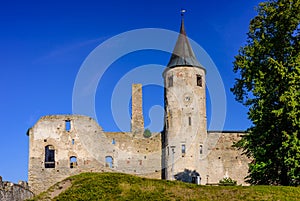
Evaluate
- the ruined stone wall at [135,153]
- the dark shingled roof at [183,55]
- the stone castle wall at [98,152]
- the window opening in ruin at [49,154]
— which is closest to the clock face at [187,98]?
the dark shingled roof at [183,55]

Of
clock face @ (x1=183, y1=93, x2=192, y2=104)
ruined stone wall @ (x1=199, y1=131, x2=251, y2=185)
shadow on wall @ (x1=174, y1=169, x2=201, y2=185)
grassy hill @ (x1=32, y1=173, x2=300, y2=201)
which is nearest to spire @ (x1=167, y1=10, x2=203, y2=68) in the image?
clock face @ (x1=183, y1=93, x2=192, y2=104)

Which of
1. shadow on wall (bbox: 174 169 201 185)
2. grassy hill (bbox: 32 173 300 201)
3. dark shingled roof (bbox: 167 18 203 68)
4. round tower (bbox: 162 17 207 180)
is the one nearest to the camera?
grassy hill (bbox: 32 173 300 201)

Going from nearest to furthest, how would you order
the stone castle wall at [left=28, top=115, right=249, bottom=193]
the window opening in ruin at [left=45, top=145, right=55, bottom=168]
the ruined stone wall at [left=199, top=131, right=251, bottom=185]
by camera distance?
the ruined stone wall at [left=199, top=131, right=251, bottom=185]
the stone castle wall at [left=28, top=115, right=249, bottom=193]
the window opening in ruin at [left=45, top=145, right=55, bottom=168]

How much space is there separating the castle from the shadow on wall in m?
0.38

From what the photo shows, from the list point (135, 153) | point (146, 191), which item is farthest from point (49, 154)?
point (146, 191)

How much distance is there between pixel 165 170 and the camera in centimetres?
3975

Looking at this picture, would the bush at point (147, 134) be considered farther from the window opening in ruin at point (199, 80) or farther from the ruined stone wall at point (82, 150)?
the window opening in ruin at point (199, 80)

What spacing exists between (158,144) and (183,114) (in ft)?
15.3

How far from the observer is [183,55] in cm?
4069

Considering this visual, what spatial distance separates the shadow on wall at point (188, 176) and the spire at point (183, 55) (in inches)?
337

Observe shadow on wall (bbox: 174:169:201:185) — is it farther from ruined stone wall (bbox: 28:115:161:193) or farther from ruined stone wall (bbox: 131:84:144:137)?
ruined stone wall (bbox: 131:84:144:137)

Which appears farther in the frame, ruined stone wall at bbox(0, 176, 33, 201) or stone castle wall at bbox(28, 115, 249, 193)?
stone castle wall at bbox(28, 115, 249, 193)

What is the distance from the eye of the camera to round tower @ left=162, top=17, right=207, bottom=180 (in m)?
38.4

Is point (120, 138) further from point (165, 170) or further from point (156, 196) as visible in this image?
point (156, 196)
